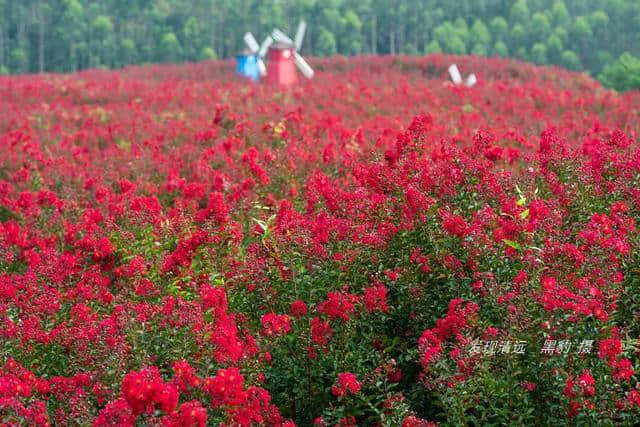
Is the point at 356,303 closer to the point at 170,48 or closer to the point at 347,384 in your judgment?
the point at 347,384

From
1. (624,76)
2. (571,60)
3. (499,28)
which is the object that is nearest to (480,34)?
(499,28)

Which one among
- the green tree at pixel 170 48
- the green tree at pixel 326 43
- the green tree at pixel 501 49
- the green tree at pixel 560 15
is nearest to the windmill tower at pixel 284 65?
the green tree at pixel 501 49

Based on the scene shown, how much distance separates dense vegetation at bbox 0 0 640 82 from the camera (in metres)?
34.2

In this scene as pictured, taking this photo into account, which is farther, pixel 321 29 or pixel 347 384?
pixel 321 29

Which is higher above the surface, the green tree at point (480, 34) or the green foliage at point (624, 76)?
the green tree at point (480, 34)

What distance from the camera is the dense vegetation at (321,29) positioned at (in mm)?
34156

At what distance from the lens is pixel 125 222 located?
238 inches

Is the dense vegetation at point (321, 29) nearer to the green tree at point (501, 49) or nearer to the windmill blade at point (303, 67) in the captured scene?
the green tree at point (501, 49)

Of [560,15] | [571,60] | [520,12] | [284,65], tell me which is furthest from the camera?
[520,12]

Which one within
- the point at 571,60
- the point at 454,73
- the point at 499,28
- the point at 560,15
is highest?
the point at 560,15

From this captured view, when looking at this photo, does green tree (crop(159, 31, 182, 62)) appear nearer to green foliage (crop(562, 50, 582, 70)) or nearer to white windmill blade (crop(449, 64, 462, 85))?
green foliage (crop(562, 50, 582, 70))

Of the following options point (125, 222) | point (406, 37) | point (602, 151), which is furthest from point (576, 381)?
point (406, 37)

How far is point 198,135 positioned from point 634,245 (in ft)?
22.0

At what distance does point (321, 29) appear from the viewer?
4034 cm
